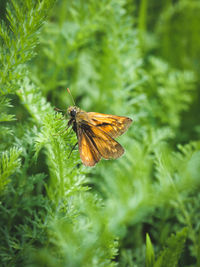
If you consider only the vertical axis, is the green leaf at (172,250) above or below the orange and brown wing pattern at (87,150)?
below

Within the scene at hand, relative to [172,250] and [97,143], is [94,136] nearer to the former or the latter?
[97,143]

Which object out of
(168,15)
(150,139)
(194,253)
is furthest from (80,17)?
(194,253)

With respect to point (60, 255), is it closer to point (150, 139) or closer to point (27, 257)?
point (27, 257)

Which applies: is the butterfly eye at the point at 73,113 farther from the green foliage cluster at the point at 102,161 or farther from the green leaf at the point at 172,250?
the green leaf at the point at 172,250

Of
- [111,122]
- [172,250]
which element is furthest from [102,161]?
[172,250]

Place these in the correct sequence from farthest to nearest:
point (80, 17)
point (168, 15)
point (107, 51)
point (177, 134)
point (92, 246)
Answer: point (168, 15), point (177, 134), point (107, 51), point (80, 17), point (92, 246)

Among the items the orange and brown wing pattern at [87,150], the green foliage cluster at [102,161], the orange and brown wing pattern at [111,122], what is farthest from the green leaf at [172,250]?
the orange and brown wing pattern at [111,122]
